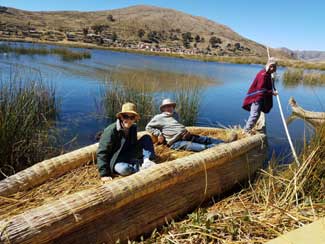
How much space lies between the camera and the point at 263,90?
5629mm

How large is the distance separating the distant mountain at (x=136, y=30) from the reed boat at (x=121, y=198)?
147 ft

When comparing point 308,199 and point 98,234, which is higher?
point 308,199

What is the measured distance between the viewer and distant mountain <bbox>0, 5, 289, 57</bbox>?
57094 mm

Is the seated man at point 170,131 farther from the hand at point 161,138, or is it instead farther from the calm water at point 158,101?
the calm water at point 158,101

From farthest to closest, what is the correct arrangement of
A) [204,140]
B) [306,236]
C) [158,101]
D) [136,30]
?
[136,30] → [158,101] → [204,140] → [306,236]

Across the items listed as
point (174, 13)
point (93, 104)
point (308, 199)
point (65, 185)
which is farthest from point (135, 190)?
point (174, 13)

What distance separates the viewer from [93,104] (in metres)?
9.84

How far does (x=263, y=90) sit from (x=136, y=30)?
8282cm

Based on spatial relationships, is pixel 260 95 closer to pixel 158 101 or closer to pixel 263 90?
pixel 263 90

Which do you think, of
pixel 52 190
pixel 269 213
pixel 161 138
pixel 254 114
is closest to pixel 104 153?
pixel 52 190

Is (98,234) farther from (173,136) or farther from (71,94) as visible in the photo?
(71,94)

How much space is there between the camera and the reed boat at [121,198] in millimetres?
2264

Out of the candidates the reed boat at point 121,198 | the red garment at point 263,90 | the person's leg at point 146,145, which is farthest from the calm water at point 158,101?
the person's leg at point 146,145

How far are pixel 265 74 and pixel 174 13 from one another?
143m
